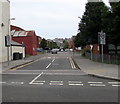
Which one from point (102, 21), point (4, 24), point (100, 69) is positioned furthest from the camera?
point (4, 24)

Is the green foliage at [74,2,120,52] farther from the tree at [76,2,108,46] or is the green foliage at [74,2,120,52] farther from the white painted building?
the white painted building

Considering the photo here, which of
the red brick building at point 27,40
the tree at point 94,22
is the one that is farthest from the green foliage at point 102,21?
the red brick building at point 27,40

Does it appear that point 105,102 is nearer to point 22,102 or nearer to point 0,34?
point 22,102

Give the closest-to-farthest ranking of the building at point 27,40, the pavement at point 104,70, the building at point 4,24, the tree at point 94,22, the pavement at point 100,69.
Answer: the pavement at point 104,70 → the pavement at point 100,69 → the building at point 4,24 → the tree at point 94,22 → the building at point 27,40

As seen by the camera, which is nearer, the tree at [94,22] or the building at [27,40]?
the tree at [94,22]

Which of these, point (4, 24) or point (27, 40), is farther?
point (27, 40)

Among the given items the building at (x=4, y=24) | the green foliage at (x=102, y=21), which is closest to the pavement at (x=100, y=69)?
the green foliage at (x=102, y=21)

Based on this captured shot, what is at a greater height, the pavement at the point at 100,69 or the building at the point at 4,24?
the building at the point at 4,24

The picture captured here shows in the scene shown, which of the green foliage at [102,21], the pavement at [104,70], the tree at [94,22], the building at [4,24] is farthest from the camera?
the tree at [94,22]

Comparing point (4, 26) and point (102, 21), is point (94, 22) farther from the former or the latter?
point (4, 26)

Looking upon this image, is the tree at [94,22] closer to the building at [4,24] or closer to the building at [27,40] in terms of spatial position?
the building at [4,24]

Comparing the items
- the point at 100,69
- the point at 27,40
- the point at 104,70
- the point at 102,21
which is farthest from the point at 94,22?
the point at 27,40

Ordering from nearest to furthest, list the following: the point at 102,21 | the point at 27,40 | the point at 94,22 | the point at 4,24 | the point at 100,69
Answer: the point at 100,69
the point at 102,21
the point at 4,24
the point at 94,22
the point at 27,40

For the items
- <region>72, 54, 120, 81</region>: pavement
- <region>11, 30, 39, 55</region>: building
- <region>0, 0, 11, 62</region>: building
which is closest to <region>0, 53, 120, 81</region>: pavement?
<region>72, 54, 120, 81</region>: pavement
